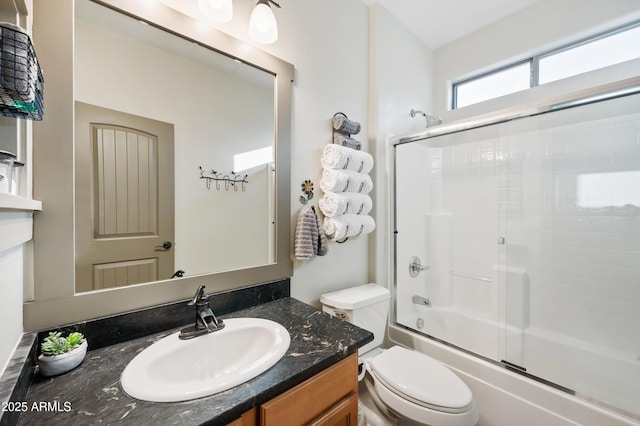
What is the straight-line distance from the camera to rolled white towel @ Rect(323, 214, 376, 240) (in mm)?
1523

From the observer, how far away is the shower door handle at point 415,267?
82.3 inches

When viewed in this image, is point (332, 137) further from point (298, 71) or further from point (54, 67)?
point (54, 67)

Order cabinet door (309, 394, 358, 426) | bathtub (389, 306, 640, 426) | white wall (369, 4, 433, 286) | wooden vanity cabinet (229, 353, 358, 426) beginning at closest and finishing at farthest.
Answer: wooden vanity cabinet (229, 353, 358, 426) < cabinet door (309, 394, 358, 426) < bathtub (389, 306, 640, 426) < white wall (369, 4, 433, 286)

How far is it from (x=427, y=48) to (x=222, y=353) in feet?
9.27

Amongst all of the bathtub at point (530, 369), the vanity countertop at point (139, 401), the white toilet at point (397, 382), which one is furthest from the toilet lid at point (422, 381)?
the vanity countertop at point (139, 401)

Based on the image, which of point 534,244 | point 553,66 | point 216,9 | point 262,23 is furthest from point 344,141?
point 553,66

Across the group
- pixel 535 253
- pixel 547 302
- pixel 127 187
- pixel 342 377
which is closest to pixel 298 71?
pixel 127 187

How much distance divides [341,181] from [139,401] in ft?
4.01

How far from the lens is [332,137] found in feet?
5.40

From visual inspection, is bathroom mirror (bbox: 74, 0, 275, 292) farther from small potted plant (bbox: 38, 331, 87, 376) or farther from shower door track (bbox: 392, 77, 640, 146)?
shower door track (bbox: 392, 77, 640, 146)

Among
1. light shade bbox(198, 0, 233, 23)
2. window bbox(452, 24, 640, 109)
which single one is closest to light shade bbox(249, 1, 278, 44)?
light shade bbox(198, 0, 233, 23)

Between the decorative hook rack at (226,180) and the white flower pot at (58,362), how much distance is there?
0.70 meters

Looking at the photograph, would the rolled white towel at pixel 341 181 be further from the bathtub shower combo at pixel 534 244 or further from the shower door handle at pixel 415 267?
the shower door handle at pixel 415 267

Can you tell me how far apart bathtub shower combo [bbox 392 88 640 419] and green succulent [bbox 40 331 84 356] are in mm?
1791
